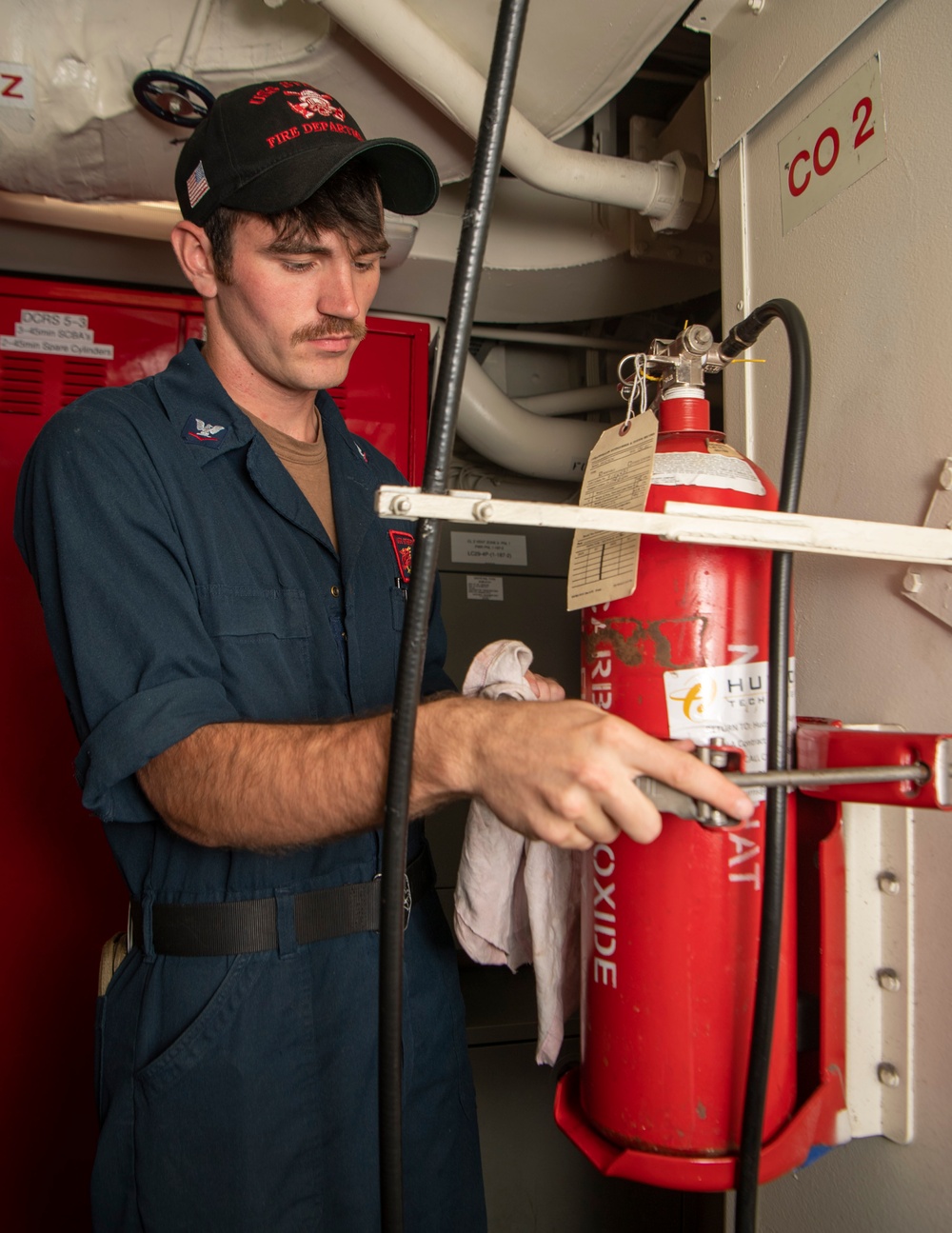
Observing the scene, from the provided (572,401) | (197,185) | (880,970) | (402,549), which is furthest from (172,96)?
(880,970)

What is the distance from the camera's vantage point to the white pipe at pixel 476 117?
102cm

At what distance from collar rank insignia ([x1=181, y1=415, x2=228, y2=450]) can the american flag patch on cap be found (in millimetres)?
290

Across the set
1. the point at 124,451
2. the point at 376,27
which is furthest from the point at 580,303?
the point at 124,451

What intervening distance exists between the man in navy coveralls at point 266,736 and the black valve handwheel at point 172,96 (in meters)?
0.20

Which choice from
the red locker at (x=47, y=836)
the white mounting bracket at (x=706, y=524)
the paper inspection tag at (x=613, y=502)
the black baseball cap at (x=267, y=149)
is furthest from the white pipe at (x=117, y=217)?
the white mounting bracket at (x=706, y=524)

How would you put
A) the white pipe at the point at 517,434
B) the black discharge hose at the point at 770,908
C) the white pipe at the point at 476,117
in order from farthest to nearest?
the white pipe at the point at 517,434 < the white pipe at the point at 476,117 < the black discharge hose at the point at 770,908

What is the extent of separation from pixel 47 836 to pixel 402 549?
752 mm

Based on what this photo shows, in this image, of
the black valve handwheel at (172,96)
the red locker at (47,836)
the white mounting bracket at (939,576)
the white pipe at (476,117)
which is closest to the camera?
the white mounting bracket at (939,576)

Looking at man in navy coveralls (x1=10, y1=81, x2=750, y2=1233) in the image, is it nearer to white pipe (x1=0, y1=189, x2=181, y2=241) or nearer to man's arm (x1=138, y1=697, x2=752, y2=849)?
man's arm (x1=138, y1=697, x2=752, y2=849)

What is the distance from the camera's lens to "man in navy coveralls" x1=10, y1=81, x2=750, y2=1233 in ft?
2.05

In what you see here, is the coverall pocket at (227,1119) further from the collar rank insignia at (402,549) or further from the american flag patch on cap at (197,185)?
the american flag patch on cap at (197,185)

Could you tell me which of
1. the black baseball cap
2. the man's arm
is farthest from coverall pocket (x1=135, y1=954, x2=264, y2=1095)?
the black baseball cap

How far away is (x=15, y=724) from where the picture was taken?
1310 millimetres

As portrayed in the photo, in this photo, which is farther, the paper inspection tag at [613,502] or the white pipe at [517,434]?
the white pipe at [517,434]
